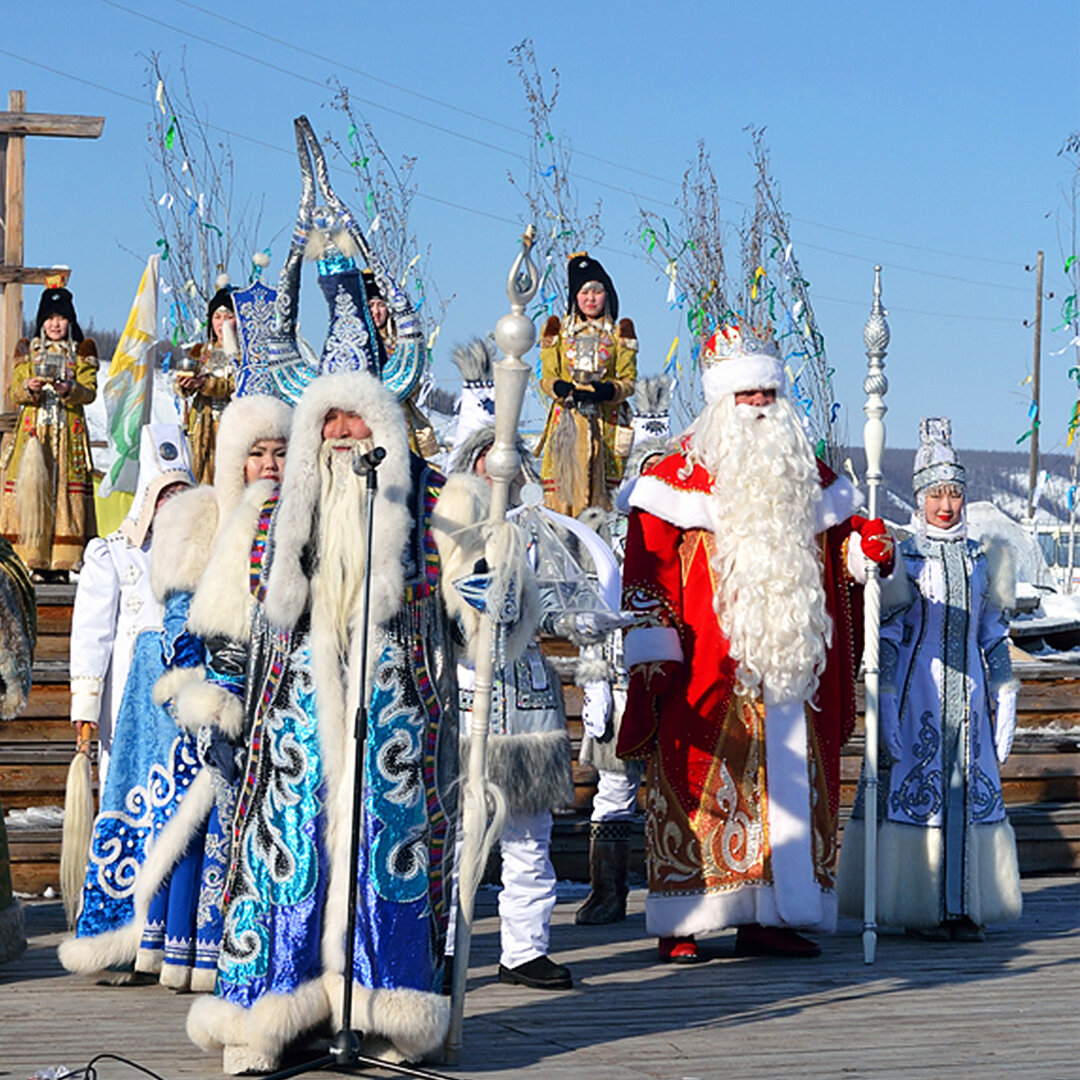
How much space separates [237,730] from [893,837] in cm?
313

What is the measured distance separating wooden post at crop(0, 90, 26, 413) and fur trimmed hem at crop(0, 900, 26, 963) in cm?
718

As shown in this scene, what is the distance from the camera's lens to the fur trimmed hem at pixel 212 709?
15.4 feet

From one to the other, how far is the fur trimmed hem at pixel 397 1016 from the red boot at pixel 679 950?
1869 millimetres

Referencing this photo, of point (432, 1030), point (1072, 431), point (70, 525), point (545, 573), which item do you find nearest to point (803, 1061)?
point (432, 1030)

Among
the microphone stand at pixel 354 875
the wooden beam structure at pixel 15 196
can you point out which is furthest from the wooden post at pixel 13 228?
the microphone stand at pixel 354 875

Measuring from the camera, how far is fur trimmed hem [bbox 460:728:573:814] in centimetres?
552

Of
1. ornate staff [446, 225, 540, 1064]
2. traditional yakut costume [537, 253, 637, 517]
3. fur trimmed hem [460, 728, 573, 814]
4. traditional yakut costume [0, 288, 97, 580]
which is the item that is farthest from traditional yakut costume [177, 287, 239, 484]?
ornate staff [446, 225, 540, 1064]

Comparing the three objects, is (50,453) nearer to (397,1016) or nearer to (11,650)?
(11,650)

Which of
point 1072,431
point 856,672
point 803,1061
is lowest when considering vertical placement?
point 803,1061

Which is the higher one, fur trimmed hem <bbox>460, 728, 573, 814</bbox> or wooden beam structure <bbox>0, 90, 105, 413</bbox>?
wooden beam structure <bbox>0, 90, 105, 413</bbox>

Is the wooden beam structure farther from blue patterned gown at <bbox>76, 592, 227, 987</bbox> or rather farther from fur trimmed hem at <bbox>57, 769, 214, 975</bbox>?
fur trimmed hem at <bbox>57, 769, 214, 975</bbox>

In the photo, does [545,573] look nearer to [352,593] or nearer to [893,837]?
[352,593]

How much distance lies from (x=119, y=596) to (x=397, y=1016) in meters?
2.55

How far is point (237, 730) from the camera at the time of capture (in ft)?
15.5
